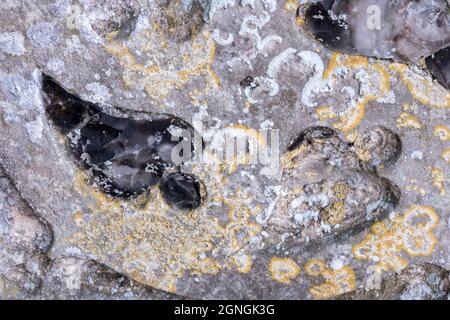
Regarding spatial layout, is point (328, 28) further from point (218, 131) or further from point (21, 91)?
point (21, 91)

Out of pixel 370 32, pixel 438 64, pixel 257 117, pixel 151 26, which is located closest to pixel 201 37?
pixel 151 26

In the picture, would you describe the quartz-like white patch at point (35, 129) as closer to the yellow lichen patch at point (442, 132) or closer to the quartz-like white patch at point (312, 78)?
the quartz-like white patch at point (312, 78)

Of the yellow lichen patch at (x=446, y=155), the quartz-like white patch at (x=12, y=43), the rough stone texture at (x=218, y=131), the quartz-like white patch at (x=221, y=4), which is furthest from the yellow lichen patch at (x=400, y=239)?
the quartz-like white patch at (x=12, y=43)

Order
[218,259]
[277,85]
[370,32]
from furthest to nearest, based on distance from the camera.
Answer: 1. [218,259]
2. [277,85]
3. [370,32]

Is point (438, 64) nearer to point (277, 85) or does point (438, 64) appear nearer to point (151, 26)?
point (277, 85)

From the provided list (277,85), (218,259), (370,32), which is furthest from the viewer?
(218,259)

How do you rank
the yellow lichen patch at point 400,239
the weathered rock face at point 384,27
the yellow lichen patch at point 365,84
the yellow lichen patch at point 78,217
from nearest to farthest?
the weathered rock face at point 384,27
the yellow lichen patch at point 365,84
the yellow lichen patch at point 400,239
the yellow lichen patch at point 78,217
